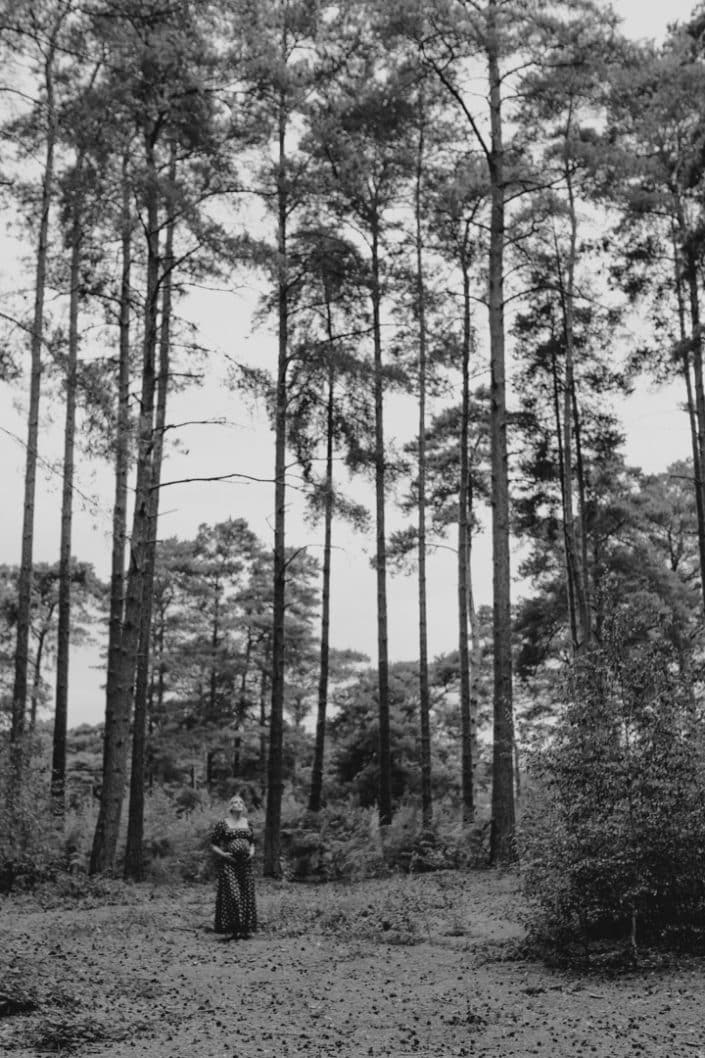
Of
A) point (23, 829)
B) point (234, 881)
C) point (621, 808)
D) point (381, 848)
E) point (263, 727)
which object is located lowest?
point (381, 848)

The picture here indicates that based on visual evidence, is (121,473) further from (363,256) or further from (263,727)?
(263,727)

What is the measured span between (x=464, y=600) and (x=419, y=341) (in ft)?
18.6

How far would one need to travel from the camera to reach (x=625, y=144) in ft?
61.2

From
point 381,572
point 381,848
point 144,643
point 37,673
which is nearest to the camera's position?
point 144,643

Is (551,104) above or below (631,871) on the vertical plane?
above

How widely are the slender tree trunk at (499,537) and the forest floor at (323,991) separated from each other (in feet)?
10.3

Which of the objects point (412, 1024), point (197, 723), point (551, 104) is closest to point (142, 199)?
point (551, 104)

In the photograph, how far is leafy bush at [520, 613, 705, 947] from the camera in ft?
25.6

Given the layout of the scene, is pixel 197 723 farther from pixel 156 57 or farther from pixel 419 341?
pixel 156 57

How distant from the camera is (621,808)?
8.04m

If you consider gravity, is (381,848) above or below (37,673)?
below

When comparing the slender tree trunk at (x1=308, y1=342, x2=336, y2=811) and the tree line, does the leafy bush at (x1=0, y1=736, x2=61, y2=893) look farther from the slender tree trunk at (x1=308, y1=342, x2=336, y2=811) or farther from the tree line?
the slender tree trunk at (x1=308, y1=342, x2=336, y2=811)

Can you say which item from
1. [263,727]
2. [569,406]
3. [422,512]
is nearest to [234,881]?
[422,512]

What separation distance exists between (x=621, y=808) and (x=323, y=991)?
295 cm
